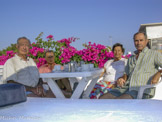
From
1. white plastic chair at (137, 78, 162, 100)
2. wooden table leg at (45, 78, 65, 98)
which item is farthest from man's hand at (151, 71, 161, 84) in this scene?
wooden table leg at (45, 78, 65, 98)

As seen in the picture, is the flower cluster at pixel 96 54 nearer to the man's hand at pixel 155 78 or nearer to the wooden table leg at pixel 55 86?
the wooden table leg at pixel 55 86

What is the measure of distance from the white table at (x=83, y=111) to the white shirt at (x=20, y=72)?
2.19m

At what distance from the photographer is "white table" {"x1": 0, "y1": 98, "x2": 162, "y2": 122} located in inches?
25.0

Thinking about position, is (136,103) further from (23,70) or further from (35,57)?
(35,57)

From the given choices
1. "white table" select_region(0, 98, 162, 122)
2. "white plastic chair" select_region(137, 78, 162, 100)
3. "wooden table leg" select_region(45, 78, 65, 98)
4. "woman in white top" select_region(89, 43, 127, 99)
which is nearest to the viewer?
"white table" select_region(0, 98, 162, 122)

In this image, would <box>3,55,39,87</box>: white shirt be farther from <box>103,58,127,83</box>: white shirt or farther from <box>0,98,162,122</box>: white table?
<box>0,98,162,122</box>: white table

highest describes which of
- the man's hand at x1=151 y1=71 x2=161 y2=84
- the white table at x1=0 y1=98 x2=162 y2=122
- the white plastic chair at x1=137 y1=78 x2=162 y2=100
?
the white table at x1=0 y1=98 x2=162 y2=122

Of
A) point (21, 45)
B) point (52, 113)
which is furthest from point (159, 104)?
point (21, 45)

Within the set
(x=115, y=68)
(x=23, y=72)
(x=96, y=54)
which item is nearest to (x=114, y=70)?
(x=115, y=68)

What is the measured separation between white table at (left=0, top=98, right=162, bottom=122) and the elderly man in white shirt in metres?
A: 2.17

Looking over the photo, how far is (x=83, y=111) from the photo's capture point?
71 cm

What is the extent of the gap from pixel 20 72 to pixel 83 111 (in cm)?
251

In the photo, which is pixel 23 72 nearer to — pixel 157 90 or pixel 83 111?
pixel 157 90

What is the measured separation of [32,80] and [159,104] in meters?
2.56
